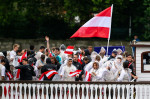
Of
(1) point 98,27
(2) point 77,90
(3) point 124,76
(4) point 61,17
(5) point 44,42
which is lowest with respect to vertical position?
(2) point 77,90

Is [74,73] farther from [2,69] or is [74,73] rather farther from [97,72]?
[2,69]

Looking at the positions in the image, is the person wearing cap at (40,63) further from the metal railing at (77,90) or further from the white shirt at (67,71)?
the metal railing at (77,90)

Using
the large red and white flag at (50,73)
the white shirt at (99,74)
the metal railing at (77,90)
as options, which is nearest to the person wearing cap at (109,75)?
the white shirt at (99,74)

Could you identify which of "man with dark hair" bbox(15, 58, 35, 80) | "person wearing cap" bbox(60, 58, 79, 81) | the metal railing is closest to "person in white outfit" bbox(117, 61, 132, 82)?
the metal railing

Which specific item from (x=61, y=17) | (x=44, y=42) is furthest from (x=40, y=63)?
(x=61, y=17)

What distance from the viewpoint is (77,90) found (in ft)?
68.3

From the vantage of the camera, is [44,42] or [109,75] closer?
[109,75]

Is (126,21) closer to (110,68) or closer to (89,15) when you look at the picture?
(89,15)

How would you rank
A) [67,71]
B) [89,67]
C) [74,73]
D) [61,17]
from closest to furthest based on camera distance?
[74,73], [67,71], [89,67], [61,17]

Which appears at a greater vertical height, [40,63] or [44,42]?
[44,42]

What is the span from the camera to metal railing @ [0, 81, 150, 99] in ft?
67.9

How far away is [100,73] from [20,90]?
2.99 m

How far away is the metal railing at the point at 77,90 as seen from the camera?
20.7 m

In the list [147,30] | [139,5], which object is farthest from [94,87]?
[139,5]
